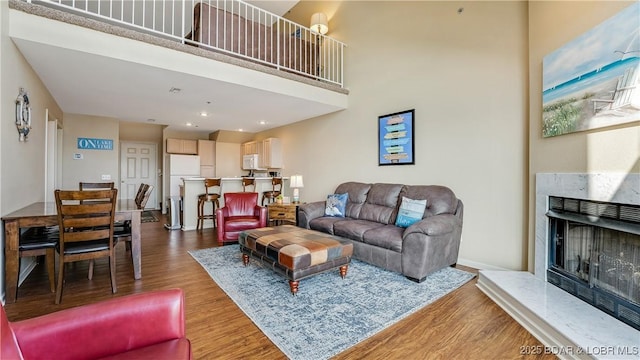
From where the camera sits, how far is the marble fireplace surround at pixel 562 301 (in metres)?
1.65

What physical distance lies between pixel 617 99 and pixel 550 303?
158 cm

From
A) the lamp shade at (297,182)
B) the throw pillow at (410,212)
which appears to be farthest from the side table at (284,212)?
the throw pillow at (410,212)

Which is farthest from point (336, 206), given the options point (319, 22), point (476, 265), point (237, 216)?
point (319, 22)

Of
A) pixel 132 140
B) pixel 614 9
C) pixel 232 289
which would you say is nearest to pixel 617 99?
pixel 614 9

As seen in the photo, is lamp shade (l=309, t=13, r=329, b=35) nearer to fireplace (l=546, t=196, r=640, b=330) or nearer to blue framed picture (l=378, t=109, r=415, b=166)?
blue framed picture (l=378, t=109, r=415, b=166)

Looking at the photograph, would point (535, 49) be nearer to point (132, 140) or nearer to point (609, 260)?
point (609, 260)

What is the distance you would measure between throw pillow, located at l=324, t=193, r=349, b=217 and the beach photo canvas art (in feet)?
8.59

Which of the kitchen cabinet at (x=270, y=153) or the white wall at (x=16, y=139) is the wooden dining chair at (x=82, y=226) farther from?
the kitchen cabinet at (x=270, y=153)

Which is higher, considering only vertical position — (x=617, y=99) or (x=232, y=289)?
(x=617, y=99)

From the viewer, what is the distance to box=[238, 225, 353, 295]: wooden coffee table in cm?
254

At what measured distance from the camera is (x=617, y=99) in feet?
6.49

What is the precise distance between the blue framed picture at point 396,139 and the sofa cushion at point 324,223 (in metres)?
1.24

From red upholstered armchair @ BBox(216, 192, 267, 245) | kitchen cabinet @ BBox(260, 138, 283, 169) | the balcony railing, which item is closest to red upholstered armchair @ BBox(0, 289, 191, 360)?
the balcony railing

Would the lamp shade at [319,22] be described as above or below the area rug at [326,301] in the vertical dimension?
above
